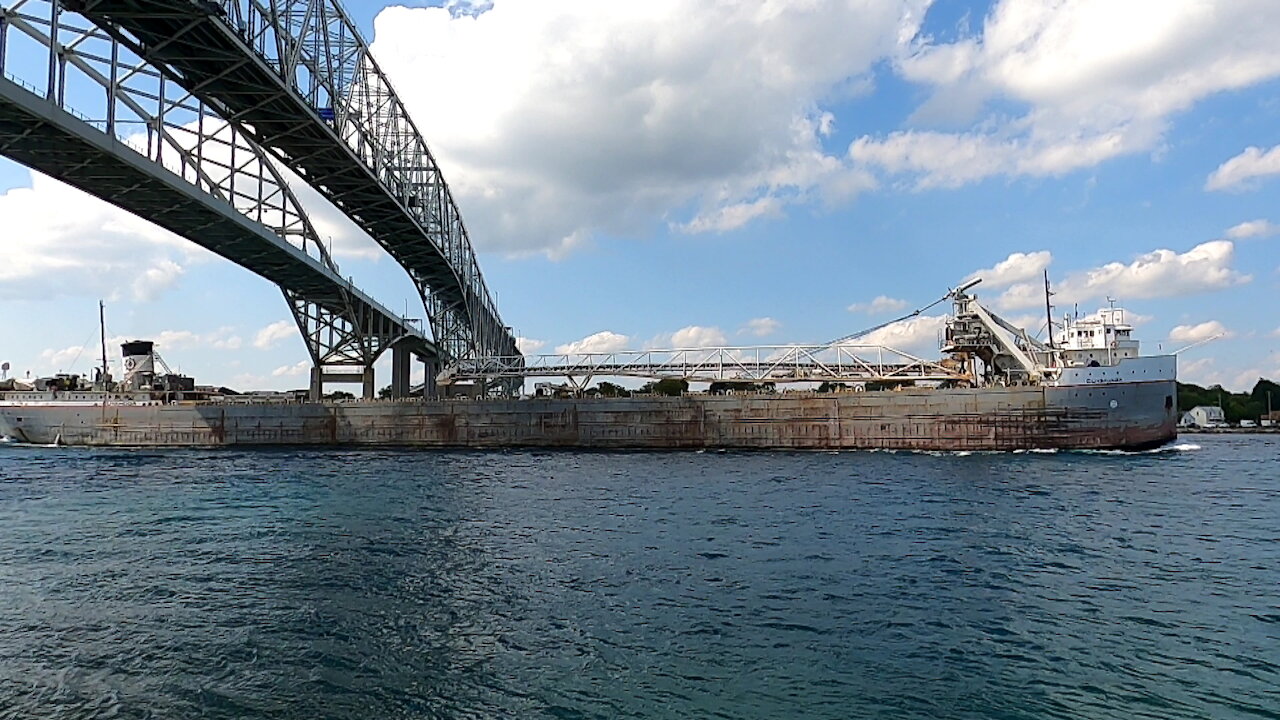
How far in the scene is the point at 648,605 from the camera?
1255cm

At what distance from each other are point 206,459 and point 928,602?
4703 centimetres

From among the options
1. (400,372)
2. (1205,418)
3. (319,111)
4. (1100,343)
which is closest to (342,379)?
(400,372)

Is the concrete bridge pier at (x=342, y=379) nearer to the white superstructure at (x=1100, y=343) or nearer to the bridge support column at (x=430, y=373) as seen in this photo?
the bridge support column at (x=430, y=373)

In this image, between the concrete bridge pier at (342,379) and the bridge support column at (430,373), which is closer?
the concrete bridge pier at (342,379)

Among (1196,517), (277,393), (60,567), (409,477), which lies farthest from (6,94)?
(277,393)

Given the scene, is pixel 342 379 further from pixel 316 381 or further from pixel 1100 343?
pixel 1100 343

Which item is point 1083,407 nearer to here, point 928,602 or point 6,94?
point 928,602

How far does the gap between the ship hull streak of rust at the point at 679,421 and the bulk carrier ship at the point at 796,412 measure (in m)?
0.08

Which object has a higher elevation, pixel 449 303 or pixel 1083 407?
pixel 449 303

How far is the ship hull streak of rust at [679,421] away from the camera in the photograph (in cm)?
4391

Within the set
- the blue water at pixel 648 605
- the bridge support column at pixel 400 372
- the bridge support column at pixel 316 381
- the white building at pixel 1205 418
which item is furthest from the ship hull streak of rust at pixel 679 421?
the white building at pixel 1205 418

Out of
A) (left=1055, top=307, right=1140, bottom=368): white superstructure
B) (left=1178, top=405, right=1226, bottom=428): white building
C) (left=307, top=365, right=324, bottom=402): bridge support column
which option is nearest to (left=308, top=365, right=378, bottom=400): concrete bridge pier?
(left=307, top=365, right=324, bottom=402): bridge support column

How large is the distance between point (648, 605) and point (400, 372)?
78023 millimetres

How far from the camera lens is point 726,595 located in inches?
517
